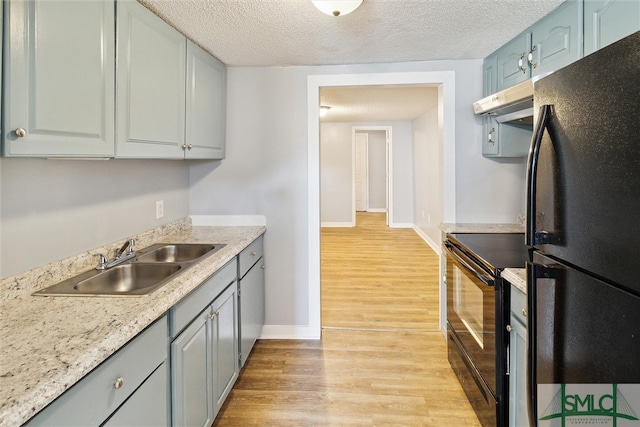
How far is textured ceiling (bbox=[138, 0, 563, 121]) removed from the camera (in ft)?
5.97

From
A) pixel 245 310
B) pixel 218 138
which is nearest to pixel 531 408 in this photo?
pixel 245 310

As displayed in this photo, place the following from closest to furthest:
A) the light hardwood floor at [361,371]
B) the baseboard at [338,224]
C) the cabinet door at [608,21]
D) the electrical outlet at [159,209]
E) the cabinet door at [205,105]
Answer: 1. the cabinet door at [608,21]
2. the light hardwood floor at [361,371]
3. the cabinet door at [205,105]
4. the electrical outlet at [159,209]
5. the baseboard at [338,224]

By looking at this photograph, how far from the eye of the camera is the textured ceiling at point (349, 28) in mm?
1820

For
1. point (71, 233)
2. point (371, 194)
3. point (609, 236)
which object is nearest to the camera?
point (609, 236)

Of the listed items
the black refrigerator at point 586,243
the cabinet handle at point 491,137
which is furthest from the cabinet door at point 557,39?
the black refrigerator at point 586,243

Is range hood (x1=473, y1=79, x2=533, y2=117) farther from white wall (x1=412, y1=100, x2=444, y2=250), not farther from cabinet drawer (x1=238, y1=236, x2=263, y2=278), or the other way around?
white wall (x1=412, y1=100, x2=444, y2=250)

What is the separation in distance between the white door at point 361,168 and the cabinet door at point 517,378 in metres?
8.91

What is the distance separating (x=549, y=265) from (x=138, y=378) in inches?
49.7

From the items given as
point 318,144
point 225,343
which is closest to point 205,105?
point 318,144

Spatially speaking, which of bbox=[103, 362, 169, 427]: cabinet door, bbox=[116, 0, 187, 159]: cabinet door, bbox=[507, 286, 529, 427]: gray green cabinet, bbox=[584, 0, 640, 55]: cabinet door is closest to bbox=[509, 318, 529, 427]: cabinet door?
bbox=[507, 286, 529, 427]: gray green cabinet

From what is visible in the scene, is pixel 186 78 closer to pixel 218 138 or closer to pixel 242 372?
pixel 218 138

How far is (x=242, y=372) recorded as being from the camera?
241cm

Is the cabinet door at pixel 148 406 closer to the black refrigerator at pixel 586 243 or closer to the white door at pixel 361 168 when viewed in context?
the black refrigerator at pixel 586 243

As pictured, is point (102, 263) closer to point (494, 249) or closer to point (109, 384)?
point (109, 384)
